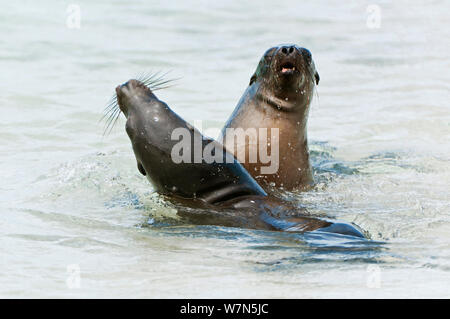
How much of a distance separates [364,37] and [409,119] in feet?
14.3

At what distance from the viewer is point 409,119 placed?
8.51 metres

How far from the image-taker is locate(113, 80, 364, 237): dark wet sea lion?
4699 mm

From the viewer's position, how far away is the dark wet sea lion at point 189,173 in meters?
4.70

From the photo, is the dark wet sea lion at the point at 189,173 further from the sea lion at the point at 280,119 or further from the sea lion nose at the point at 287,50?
the sea lion nose at the point at 287,50

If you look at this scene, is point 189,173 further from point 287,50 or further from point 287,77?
A: point 287,50

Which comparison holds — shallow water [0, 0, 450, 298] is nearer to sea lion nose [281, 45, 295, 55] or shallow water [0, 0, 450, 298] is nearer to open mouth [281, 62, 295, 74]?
open mouth [281, 62, 295, 74]

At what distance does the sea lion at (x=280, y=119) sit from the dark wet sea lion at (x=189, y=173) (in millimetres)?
873

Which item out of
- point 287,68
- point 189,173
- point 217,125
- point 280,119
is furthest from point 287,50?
point 217,125

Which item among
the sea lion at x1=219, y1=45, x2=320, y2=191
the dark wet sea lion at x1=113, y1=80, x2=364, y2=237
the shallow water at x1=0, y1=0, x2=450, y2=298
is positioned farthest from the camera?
the sea lion at x1=219, y1=45, x2=320, y2=191

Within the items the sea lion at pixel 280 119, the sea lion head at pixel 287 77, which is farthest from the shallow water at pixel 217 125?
the sea lion head at pixel 287 77

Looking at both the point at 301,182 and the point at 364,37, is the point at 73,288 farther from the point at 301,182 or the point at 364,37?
the point at 364,37

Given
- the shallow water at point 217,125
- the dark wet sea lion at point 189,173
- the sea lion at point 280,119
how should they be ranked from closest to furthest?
the shallow water at point 217,125 < the dark wet sea lion at point 189,173 < the sea lion at point 280,119

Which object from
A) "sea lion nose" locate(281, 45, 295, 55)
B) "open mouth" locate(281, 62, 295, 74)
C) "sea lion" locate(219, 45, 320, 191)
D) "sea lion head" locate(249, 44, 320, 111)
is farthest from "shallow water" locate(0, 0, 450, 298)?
"sea lion nose" locate(281, 45, 295, 55)

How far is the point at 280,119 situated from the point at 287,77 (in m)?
0.32
